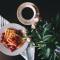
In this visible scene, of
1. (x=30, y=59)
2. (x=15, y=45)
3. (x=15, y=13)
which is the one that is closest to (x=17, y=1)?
(x=15, y=13)

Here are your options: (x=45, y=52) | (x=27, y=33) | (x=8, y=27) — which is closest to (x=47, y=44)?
(x=45, y=52)

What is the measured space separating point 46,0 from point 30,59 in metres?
0.45

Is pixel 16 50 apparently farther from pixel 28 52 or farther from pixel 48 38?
pixel 48 38

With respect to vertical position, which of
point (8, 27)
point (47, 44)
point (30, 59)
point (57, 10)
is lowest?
point (30, 59)

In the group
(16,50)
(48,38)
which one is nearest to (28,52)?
(16,50)

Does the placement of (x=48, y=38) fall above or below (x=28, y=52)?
above

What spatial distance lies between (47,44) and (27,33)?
0.17 meters

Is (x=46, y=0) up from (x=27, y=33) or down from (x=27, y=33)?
up

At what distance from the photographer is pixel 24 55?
1838mm

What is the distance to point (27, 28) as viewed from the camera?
6.04 feet

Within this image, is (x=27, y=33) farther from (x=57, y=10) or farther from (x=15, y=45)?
(x=57, y=10)

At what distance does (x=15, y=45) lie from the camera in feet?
6.05

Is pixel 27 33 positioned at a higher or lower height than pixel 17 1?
lower

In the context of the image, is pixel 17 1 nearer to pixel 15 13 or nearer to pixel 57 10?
pixel 15 13
